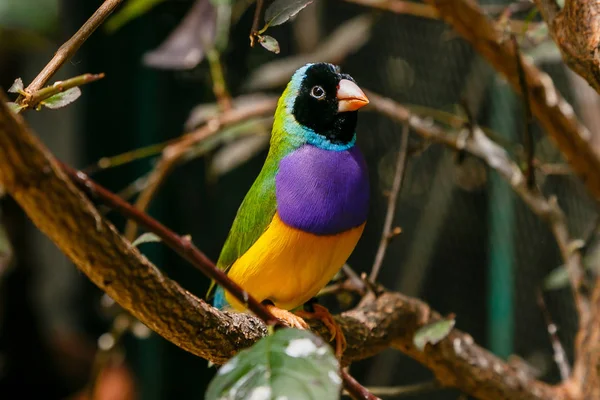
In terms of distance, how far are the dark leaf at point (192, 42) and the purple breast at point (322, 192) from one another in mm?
458

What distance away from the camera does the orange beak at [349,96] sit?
1061mm

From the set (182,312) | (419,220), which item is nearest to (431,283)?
(419,220)

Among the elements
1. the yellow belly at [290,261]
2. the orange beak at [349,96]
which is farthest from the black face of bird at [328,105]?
the yellow belly at [290,261]

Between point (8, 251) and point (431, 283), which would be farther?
point (431, 283)

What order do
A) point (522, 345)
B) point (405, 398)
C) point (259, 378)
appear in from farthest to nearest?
point (405, 398) < point (522, 345) < point (259, 378)

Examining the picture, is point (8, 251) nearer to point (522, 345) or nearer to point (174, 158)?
point (174, 158)

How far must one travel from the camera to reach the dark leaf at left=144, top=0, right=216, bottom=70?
1.43m

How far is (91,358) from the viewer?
2.99 metres

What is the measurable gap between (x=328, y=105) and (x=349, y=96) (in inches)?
1.7

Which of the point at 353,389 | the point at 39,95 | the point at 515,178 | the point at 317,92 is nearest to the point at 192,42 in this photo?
the point at 317,92

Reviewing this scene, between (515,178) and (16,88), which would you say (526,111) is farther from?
(16,88)

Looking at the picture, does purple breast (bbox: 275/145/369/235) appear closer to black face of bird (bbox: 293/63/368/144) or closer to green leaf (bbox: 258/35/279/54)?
black face of bird (bbox: 293/63/368/144)

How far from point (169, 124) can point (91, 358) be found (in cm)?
116

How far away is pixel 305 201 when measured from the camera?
1025mm
